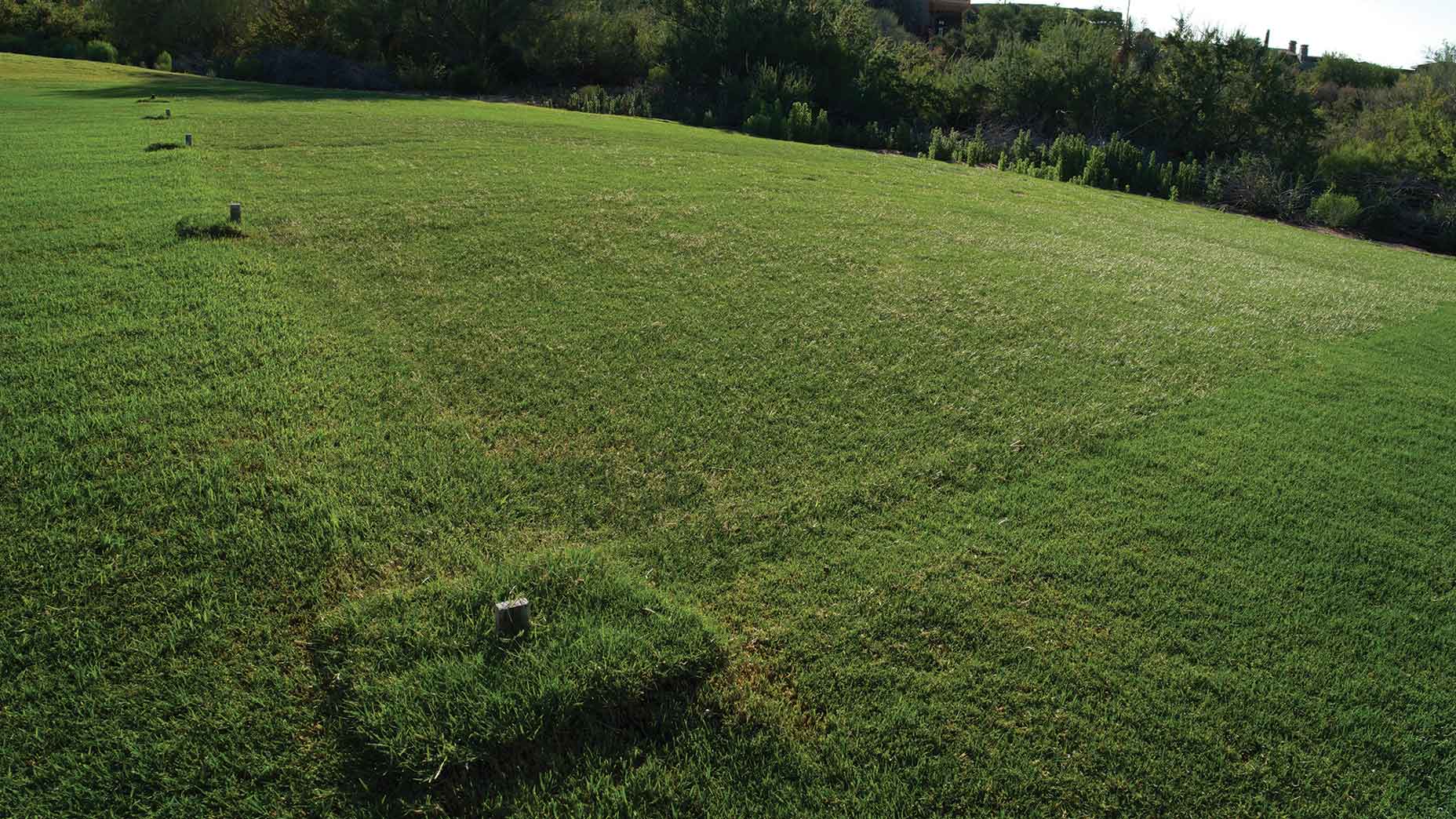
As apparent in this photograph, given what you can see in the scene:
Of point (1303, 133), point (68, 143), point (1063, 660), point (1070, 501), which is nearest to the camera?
point (1063, 660)

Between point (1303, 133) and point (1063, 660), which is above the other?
point (1303, 133)

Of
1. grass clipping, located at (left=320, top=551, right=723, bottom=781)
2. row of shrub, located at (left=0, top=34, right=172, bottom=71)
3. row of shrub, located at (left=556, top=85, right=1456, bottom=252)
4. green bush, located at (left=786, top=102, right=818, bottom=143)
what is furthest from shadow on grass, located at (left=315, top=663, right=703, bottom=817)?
row of shrub, located at (left=0, top=34, right=172, bottom=71)

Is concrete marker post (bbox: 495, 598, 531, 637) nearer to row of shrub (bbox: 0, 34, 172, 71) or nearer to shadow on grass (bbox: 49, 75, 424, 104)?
shadow on grass (bbox: 49, 75, 424, 104)

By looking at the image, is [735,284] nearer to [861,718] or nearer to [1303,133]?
[861,718]

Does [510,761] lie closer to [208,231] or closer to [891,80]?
[208,231]

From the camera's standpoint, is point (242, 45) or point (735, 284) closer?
point (735, 284)

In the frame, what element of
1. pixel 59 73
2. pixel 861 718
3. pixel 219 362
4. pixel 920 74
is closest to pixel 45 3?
pixel 59 73

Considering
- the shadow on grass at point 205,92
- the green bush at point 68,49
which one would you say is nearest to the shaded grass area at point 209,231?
the shadow on grass at point 205,92
